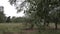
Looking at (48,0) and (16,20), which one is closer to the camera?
(48,0)

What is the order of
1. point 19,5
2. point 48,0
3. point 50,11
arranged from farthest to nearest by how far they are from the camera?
1. point 19,5
2. point 50,11
3. point 48,0

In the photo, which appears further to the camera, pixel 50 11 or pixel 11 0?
pixel 11 0

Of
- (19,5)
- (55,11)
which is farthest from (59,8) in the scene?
(19,5)

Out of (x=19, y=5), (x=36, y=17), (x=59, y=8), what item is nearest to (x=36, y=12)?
(x=36, y=17)

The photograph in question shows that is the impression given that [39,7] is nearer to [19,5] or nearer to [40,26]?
[40,26]

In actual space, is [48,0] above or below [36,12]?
above

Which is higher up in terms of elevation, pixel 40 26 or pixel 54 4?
pixel 54 4

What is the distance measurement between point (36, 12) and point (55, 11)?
5.58 ft

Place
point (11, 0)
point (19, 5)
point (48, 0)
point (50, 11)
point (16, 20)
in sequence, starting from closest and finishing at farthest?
point (48, 0)
point (50, 11)
point (11, 0)
point (19, 5)
point (16, 20)

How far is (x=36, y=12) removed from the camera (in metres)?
16.1

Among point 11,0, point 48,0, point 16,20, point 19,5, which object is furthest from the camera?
point 16,20

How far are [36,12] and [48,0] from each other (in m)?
1.62

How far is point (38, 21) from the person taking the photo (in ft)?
55.0

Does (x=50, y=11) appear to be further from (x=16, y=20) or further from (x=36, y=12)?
(x=16, y=20)
